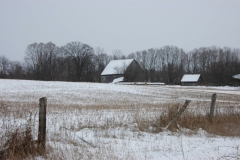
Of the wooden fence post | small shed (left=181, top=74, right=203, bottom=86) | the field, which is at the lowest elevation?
the field

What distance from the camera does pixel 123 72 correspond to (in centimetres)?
7819

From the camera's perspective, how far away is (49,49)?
337ft

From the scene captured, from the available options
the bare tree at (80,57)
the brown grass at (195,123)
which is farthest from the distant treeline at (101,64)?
the brown grass at (195,123)

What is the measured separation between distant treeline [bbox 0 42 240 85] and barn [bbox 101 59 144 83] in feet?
32.6

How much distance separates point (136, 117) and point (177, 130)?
1.99 meters

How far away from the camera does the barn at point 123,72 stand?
73.6m

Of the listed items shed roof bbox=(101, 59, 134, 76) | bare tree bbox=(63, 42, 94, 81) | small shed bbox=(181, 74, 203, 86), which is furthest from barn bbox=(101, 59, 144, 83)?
small shed bbox=(181, 74, 203, 86)

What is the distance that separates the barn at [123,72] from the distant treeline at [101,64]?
9.92 metres

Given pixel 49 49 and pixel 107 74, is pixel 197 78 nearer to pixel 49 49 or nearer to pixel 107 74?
pixel 107 74

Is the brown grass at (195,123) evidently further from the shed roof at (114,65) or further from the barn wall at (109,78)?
the shed roof at (114,65)

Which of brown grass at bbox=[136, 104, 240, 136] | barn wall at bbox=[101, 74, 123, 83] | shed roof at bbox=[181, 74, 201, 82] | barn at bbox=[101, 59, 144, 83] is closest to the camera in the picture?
brown grass at bbox=[136, 104, 240, 136]

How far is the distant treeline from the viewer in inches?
3627

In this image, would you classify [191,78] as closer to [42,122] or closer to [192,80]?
[192,80]

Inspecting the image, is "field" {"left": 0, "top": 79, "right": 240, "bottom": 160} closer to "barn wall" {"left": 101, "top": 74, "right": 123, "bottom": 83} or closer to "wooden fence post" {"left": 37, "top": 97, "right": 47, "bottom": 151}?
"wooden fence post" {"left": 37, "top": 97, "right": 47, "bottom": 151}
